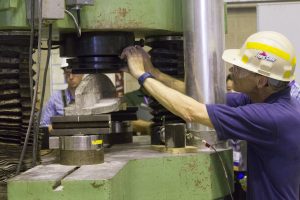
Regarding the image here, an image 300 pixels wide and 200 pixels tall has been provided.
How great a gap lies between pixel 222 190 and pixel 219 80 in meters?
0.38

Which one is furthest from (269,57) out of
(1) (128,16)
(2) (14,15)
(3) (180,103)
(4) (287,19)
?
(4) (287,19)

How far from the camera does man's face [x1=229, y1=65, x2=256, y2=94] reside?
183cm

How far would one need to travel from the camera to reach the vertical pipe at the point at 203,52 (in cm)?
181

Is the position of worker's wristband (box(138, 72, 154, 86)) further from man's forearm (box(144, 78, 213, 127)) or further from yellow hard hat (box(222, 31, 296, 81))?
yellow hard hat (box(222, 31, 296, 81))

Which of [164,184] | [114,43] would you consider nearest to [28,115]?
[114,43]

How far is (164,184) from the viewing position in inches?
66.2

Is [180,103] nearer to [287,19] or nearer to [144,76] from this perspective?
[144,76]

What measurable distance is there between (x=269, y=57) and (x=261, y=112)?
188 millimetres

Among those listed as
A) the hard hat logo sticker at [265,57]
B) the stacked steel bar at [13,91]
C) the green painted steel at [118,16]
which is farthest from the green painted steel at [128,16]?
the hard hat logo sticker at [265,57]

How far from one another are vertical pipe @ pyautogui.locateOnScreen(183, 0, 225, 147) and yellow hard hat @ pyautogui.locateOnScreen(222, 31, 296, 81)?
0.21 ft

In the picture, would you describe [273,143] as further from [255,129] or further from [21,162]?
[21,162]

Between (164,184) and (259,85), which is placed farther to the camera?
(259,85)

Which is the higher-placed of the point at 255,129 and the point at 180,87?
the point at 180,87

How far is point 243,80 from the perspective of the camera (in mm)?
1859
